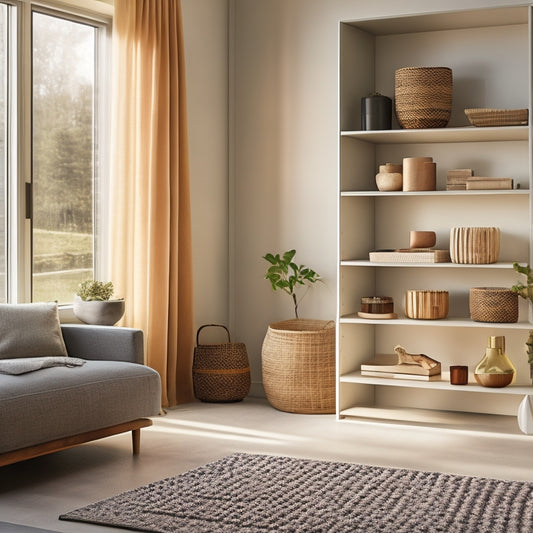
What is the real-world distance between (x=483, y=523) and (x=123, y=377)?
1.59 metres

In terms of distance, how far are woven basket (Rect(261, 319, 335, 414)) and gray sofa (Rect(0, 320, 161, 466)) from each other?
1.13m

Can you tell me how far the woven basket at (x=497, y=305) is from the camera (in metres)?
4.35

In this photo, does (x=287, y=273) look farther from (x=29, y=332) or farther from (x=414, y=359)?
(x=29, y=332)

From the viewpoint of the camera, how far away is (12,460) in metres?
3.24

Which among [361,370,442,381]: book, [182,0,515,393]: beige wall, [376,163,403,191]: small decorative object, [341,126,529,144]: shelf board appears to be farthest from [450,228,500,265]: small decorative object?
[182,0,515,393]: beige wall

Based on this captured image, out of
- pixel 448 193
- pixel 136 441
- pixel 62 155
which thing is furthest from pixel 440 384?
pixel 62 155

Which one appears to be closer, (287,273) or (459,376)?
(459,376)

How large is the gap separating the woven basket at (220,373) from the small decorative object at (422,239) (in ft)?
4.20

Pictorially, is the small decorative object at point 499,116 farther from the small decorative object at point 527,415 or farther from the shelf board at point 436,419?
the shelf board at point 436,419

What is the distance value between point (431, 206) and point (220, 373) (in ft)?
5.04

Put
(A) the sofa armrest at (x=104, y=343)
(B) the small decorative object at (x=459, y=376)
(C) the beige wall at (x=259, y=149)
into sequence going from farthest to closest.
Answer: (C) the beige wall at (x=259, y=149)
(B) the small decorative object at (x=459, y=376)
(A) the sofa armrest at (x=104, y=343)

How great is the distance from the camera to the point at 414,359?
460 cm

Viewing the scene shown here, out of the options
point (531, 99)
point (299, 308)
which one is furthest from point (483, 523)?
point (299, 308)

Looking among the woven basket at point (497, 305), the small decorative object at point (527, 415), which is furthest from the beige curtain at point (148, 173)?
the small decorative object at point (527, 415)
